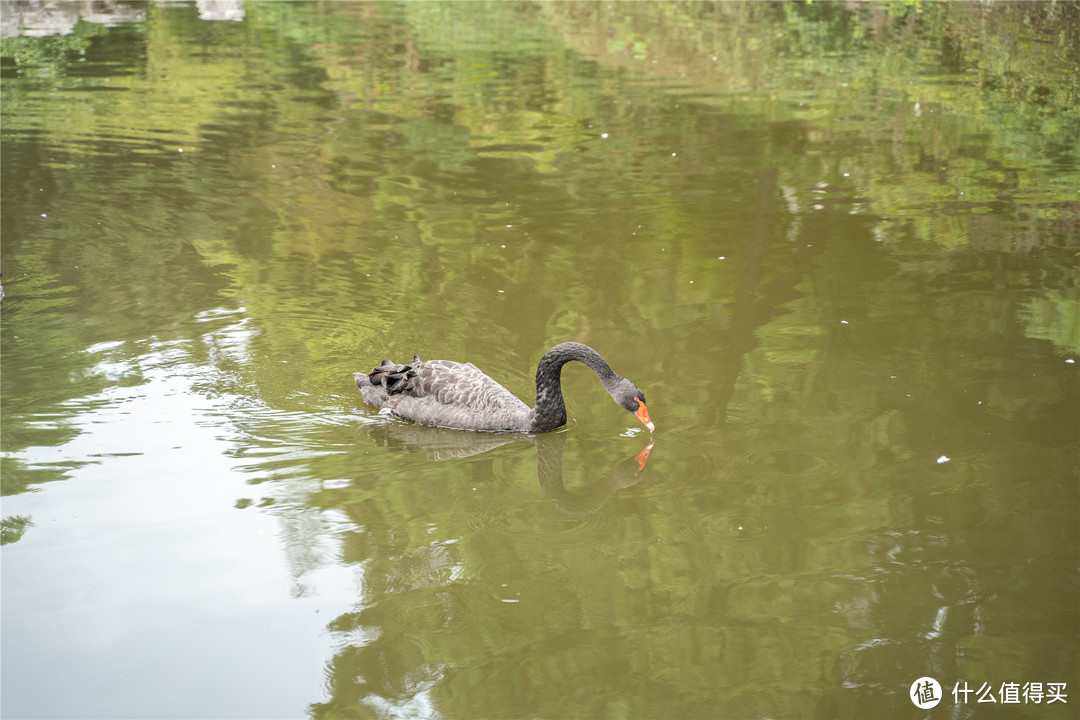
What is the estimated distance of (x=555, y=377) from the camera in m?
6.23

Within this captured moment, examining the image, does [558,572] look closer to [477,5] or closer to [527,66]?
[527,66]

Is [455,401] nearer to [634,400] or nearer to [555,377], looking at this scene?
[555,377]

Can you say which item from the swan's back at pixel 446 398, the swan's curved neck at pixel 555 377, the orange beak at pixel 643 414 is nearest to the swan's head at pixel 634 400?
the orange beak at pixel 643 414

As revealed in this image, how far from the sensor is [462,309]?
7.97 meters

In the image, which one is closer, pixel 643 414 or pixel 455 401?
pixel 643 414

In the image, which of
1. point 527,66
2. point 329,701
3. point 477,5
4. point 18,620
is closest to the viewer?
point 329,701

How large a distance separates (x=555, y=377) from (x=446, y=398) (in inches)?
27.3

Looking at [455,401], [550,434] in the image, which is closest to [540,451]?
[550,434]

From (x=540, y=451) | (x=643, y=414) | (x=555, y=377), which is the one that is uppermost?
(x=555, y=377)

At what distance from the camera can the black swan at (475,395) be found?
6207 mm

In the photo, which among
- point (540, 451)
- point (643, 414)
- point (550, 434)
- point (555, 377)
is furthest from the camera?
point (550, 434)

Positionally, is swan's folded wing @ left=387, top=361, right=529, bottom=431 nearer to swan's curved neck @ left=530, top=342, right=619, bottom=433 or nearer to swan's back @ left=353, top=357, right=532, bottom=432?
swan's back @ left=353, top=357, right=532, bottom=432

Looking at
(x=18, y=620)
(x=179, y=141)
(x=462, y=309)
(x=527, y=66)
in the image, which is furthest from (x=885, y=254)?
(x=527, y=66)

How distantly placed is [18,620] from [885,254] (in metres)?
7.37
